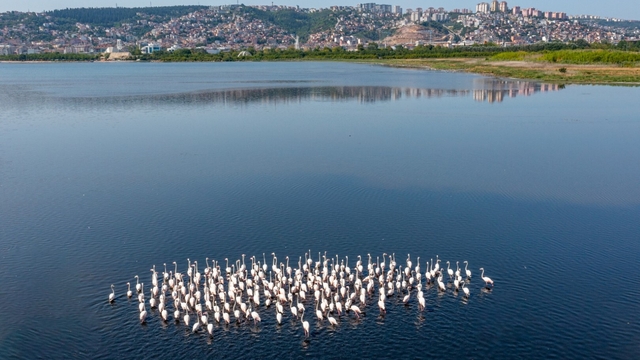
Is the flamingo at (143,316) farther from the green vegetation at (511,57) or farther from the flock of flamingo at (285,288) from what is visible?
the green vegetation at (511,57)

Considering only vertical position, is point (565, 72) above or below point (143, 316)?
above

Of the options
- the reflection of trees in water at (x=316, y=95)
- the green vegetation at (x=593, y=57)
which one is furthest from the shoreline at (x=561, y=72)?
the reflection of trees in water at (x=316, y=95)

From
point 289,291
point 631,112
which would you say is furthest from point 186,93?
point 289,291

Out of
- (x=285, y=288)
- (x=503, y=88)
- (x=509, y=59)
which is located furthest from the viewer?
(x=509, y=59)

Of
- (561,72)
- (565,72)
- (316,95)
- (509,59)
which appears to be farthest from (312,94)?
(509,59)

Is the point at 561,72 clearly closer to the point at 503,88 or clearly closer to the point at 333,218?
the point at 503,88

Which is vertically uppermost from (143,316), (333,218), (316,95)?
(316,95)

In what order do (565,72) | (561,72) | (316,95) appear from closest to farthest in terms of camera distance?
1. (316,95)
2. (565,72)
3. (561,72)

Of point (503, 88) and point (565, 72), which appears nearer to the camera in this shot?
point (503, 88)
